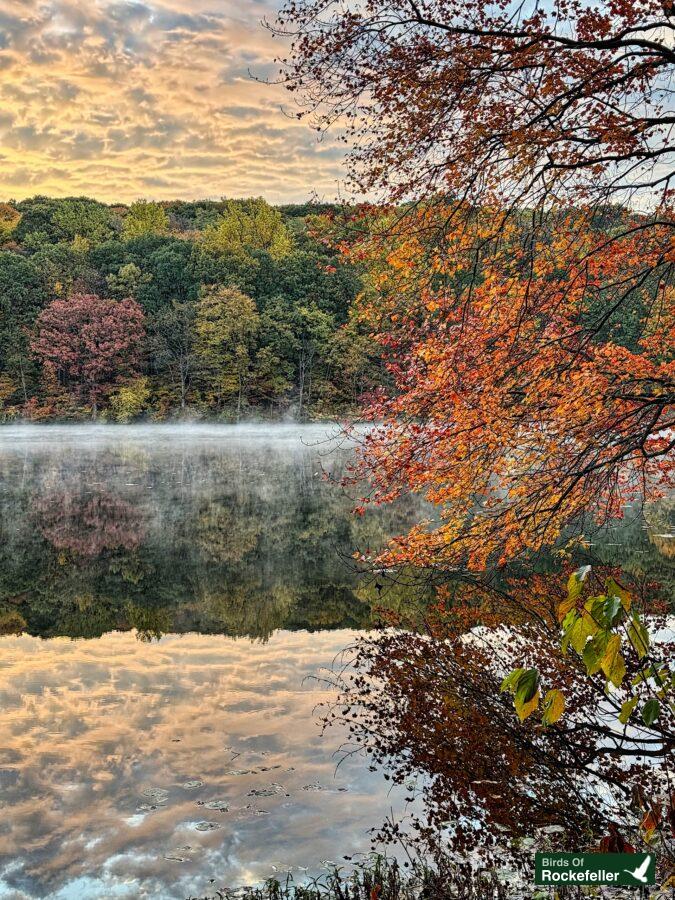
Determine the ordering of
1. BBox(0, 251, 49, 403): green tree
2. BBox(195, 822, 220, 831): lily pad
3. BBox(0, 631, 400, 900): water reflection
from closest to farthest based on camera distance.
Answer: BBox(0, 631, 400, 900): water reflection
BBox(195, 822, 220, 831): lily pad
BBox(0, 251, 49, 403): green tree

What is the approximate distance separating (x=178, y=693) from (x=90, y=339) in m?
49.3

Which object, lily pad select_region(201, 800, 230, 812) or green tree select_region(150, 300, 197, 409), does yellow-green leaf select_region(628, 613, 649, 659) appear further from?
green tree select_region(150, 300, 197, 409)

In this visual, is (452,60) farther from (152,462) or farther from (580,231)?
(152,462)

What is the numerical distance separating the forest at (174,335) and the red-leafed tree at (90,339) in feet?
0.30

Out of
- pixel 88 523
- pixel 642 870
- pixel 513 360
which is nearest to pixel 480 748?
pixel 642 870

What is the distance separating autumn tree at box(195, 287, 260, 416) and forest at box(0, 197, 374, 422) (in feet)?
0.28

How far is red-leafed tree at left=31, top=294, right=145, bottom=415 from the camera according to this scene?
5288 centimetres

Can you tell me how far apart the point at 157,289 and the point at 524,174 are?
2081 inches

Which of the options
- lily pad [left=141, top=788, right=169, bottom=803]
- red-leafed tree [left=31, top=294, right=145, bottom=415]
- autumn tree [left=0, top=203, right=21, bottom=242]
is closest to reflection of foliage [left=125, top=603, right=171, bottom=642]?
lily pad [left=141, top=788, right=169, bottom=803]

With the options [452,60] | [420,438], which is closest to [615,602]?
[452,60]

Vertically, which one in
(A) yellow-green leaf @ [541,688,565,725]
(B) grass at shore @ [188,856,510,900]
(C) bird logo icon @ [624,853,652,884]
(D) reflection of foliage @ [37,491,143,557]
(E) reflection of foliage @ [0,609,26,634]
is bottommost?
(D) reflection of foliage @ [37,491,143,557]

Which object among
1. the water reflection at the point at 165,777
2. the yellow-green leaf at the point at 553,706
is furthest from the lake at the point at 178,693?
the yellow-green leaf at the point at 553,706

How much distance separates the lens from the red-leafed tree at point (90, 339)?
173ft

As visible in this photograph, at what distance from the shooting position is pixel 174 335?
5431 centimetres
